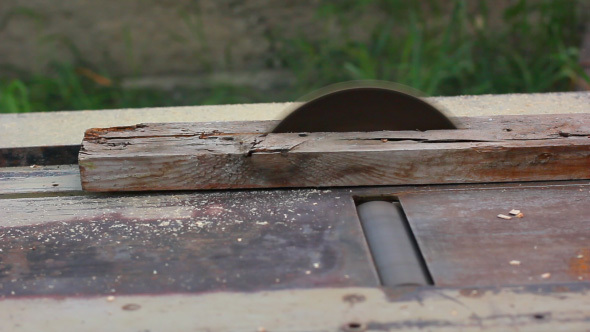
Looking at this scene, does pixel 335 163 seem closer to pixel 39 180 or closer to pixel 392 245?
pixel 392 245

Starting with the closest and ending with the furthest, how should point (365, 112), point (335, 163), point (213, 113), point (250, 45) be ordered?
1. point (335, 163)
2. point (365, 112)
3. point (213, 113)
4. point (250, 45)

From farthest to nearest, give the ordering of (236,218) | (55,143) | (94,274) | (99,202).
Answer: (55,143) → (99,202) → (236,218) → (94,274)

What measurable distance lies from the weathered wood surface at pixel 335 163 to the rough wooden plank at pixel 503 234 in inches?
1.8

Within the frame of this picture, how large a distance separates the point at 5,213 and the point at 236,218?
461mm

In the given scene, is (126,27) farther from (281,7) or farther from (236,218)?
(236,218)

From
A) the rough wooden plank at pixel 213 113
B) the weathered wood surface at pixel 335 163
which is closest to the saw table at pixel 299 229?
the weathered wood surface at pixel 335 163

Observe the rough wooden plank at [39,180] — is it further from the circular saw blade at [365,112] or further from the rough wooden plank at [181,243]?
the circular saw blade at [365,112]

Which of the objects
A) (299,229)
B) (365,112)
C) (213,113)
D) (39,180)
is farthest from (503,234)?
(213,113)

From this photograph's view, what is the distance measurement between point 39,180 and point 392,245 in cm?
Answer: 82

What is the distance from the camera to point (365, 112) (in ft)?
5.05

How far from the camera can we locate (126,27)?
156 inches

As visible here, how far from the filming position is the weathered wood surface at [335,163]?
1389 millimetres

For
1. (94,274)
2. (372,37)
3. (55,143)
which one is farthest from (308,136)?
(372,37)

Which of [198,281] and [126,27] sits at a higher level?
[126,27]
